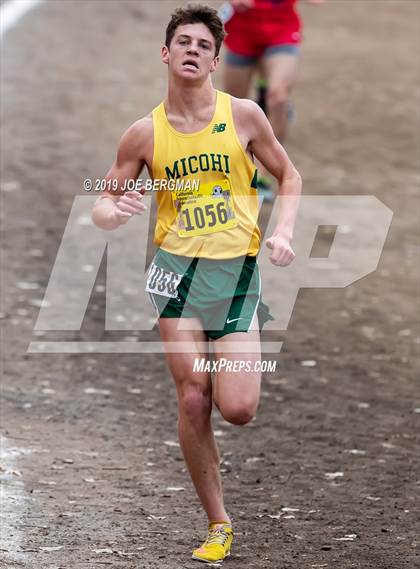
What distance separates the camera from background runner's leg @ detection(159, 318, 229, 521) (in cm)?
607

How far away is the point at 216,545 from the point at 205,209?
1.44 m

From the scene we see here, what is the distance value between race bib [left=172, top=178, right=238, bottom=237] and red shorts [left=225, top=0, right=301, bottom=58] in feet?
22.2

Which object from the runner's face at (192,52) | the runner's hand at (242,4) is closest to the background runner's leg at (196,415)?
the runner's face at (192,52)

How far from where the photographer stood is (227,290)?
20.2 feet

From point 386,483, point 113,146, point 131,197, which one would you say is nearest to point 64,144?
Answer: point 113,146

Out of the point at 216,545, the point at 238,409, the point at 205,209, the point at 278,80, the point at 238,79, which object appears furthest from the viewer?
the point at 238,79

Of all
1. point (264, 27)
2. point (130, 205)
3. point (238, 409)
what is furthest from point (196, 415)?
point (264, 27)

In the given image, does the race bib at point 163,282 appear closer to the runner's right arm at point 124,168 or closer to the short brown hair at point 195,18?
the runner's right arm at point 124,168

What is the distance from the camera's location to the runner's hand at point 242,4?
12586 millimetres

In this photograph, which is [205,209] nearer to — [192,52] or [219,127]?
[219,127]

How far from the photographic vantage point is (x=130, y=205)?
5.88 metres

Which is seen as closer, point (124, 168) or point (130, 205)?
point (130, 205)

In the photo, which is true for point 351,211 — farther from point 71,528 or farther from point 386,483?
point 71,528

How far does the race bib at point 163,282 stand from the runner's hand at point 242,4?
22.3 ft
